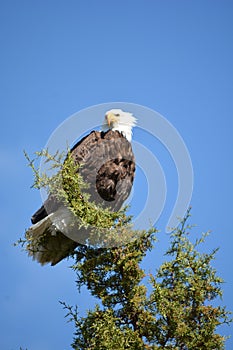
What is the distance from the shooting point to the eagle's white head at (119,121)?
7540 mm

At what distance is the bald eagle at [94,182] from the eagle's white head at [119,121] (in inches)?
7.5

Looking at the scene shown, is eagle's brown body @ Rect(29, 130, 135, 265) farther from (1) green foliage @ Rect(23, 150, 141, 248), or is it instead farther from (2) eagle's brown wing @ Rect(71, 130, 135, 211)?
(1) green foliage @ Rect(23, 150, 141, 248)

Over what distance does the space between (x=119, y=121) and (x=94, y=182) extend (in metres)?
1.77

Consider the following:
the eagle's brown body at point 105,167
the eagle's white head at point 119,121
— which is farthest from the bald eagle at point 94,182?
the eagle's white head at point 119,121

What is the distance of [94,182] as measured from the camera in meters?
6.13

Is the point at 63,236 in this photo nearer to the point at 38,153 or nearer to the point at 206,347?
Result: the point at 38,153

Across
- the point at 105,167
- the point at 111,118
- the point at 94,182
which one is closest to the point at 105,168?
the point at 105,167

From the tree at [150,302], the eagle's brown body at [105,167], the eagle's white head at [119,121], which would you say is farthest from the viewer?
the eagle's white head at [119,121]

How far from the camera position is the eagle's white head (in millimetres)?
7540

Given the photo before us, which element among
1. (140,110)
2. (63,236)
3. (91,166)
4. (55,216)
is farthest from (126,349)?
(140,110)

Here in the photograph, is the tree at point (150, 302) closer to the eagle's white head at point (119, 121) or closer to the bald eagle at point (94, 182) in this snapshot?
the bald eagle at point (94, 182)

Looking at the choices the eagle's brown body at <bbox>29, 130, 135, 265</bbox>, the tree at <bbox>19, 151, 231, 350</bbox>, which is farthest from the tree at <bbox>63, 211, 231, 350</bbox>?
the eagle's brown body at <bbox>29, 130, 135, 265</bbox>

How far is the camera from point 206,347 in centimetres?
411

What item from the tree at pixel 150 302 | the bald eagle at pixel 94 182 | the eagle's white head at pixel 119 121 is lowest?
the tree at pixel 150 302
